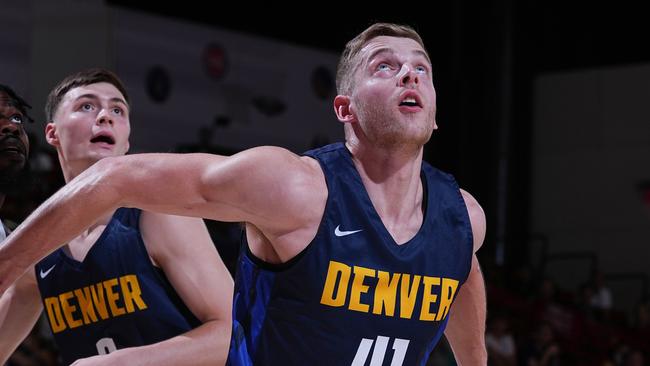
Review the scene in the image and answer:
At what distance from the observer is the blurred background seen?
50.2 feet

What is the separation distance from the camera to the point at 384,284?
3549 mm

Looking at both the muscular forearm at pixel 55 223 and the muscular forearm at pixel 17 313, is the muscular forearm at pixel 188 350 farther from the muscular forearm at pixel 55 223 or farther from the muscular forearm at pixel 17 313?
the muscular forearm at pixel 17 313

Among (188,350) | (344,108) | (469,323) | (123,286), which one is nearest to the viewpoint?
(344,108)

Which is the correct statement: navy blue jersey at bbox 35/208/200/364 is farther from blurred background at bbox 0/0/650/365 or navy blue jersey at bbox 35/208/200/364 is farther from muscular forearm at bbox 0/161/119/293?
blurred background at bbox 0/0/650/365

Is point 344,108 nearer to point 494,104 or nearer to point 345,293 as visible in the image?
point 345,293

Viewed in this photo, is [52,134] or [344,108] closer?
[344,108]

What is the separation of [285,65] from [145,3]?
2719mm

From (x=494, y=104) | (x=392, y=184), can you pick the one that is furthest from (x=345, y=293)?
(x=494, y=104)

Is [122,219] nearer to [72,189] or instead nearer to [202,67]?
[72,189]

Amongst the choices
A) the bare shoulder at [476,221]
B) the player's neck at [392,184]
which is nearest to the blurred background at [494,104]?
the bare shoulder at [476,221]

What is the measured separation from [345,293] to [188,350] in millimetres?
965

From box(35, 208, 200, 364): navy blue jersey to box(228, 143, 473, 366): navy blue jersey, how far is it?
0.85 metres

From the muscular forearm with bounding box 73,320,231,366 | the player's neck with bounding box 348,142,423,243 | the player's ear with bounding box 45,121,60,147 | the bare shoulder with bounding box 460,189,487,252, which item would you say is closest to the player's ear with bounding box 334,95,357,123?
the player's neck with bounding box 348,142,423,243

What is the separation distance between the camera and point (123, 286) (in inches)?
177
